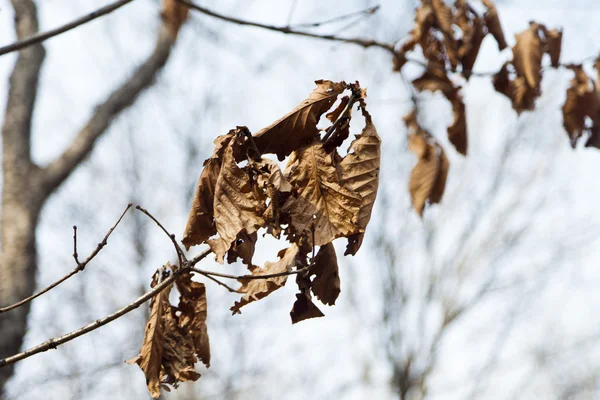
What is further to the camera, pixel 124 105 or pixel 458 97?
pixel 124 105

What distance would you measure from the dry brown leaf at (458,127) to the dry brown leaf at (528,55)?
9.7 inches

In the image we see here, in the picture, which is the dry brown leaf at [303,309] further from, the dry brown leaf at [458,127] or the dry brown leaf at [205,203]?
the dry brown leaf at [458,127]

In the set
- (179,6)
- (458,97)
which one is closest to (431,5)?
(458,97)

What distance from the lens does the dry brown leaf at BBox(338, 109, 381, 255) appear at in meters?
1.27

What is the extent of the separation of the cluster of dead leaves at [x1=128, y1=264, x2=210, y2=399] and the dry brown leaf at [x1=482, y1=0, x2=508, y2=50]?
1.59 m

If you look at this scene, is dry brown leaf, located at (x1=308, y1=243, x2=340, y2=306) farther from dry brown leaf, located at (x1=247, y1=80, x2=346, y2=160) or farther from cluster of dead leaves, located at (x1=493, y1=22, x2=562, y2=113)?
cluster of dead leaves, located at (x1=493, y1=22, x2=562, y2=113)

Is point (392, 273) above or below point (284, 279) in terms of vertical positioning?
Result: above

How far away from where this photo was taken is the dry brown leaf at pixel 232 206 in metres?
1.24

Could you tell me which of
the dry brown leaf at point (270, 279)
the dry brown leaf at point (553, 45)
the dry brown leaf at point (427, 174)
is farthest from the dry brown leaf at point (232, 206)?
the dry brown leaf at point (553, 45)

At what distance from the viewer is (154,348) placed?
→ 140 centimetres

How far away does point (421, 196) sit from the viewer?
7.88ft

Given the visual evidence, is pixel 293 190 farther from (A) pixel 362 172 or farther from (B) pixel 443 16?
(B) pixel 443 16

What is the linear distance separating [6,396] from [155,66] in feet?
9.49

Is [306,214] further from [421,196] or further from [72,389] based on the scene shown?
[72,389]
